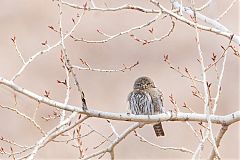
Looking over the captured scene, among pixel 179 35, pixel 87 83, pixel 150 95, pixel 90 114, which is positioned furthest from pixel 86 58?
pixel 90 114

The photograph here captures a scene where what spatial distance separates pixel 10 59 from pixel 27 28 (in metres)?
2.11

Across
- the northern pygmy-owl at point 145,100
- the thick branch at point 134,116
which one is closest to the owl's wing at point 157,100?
the northern pygmy-owl at point 145,100

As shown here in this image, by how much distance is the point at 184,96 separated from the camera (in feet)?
49.6

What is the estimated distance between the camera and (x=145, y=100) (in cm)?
610

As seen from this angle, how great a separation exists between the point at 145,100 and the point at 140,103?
0.05 m

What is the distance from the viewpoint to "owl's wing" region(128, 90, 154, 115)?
599 cm

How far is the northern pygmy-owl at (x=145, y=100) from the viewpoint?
19.7 feet

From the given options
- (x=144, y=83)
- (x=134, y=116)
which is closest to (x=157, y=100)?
(x=144, y=83)

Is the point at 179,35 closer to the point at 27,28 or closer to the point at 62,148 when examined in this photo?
the point at 27,28

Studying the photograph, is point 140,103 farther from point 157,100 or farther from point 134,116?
point 134,116

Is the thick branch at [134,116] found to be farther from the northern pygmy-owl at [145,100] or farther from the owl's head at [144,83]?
the owl's head at [144,83]

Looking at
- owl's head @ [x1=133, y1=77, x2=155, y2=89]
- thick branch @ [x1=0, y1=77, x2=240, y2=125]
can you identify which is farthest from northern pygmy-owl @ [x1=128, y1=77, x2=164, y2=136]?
thick branch @ [x1=0, y1=77, x2=240, y2=125]

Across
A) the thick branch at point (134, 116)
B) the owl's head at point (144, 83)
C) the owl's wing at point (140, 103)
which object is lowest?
the thick branch at point (134, 116)

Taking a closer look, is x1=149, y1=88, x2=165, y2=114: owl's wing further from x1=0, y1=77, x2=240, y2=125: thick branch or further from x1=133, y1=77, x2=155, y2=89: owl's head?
x1=0, y1=77, x2=240, y2=125: thick branch
